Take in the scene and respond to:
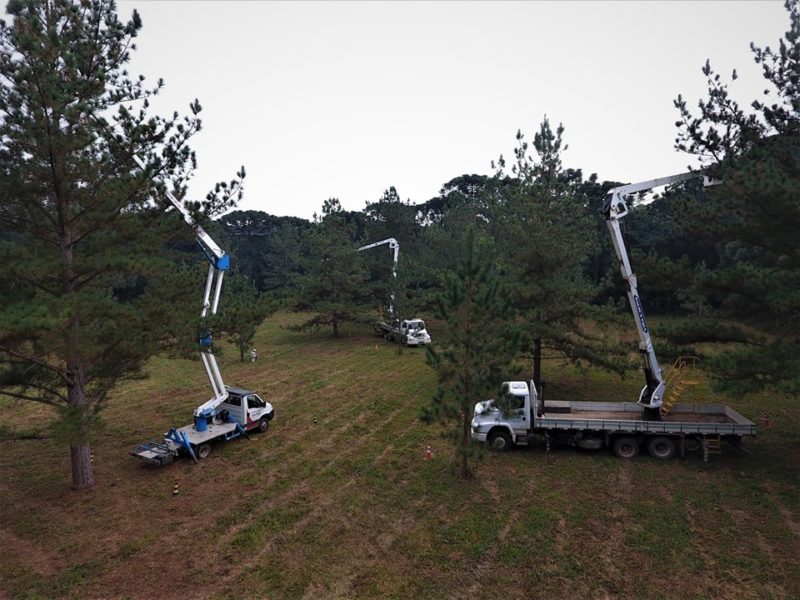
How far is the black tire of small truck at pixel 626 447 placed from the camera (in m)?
14.7

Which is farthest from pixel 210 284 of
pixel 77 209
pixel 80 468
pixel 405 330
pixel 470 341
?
pixel 405 330

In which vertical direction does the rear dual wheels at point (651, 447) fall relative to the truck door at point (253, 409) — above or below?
below

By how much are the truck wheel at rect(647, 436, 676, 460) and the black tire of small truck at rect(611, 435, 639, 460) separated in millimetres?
448

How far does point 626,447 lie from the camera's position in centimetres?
1474

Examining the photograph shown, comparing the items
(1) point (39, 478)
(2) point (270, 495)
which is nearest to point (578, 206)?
(2) point (270, 495)

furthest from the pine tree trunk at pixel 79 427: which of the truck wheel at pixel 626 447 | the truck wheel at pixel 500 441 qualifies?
the truck wheel at pixel 626 447

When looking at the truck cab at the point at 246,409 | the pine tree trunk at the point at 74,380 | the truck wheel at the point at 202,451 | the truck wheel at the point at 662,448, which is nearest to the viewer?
the pine tree trunk at the point at 74,380

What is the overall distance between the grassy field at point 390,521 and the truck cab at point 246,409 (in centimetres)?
65

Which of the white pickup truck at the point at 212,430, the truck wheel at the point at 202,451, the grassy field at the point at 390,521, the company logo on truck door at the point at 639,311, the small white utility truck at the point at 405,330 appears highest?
the company logo on truck door at the point at 639,311

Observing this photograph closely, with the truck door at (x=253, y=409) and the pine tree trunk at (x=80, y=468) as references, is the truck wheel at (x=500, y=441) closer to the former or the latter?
the truck door at (x=253, y=409)

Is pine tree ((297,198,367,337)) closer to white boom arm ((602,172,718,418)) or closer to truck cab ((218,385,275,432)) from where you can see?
truck cab ((218,385,275,432))

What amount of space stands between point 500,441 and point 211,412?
9739 mm

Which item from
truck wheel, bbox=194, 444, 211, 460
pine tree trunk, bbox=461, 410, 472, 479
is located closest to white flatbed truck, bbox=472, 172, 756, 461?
pine tree trunk, bbox=461, 410, 472, 479

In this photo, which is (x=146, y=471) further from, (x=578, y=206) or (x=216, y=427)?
(x=578, y=206)
